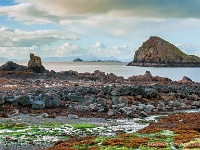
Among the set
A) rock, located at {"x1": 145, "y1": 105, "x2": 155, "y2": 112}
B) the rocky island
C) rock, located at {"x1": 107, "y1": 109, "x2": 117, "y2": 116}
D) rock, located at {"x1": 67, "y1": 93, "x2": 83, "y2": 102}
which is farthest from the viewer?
rock, located at {"x1": 67, "y1": 93, "x2": 83, "y2": 102}

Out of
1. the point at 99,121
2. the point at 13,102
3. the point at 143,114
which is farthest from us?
the point at 13,102

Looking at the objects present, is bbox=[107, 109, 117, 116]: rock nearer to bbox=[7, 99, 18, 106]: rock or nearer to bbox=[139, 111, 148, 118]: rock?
bbox=[139, 111, 148, 118]: rock

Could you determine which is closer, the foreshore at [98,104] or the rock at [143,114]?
the rock at [143,114]

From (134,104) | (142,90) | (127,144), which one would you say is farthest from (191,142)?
(142,90)

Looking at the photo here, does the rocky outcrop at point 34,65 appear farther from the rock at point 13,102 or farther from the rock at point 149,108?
the rock at point 149,108

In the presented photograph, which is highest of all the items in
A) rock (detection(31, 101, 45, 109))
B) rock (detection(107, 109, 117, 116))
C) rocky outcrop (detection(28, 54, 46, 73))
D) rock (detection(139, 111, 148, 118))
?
rocky outcrop (detection(28, 54, 46, 73))

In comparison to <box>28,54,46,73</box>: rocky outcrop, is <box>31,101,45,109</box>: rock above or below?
below

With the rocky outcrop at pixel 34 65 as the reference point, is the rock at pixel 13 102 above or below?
below

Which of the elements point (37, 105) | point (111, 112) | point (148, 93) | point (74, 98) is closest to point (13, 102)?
point (37, 105)

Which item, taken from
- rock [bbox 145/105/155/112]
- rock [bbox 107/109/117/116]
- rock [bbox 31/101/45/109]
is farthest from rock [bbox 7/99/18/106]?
rock [bbox 145/105/155/112]

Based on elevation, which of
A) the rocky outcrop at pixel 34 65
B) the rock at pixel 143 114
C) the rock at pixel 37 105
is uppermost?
the rocky outcrop at pixel 34 65

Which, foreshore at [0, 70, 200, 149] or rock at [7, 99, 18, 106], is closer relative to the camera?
foreshore at [0, 70, 200, 149]

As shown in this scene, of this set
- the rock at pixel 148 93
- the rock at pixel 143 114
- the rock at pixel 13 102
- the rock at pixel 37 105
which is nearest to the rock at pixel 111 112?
the rock at pixel 143 114

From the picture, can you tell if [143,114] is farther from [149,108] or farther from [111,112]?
[149,108]
